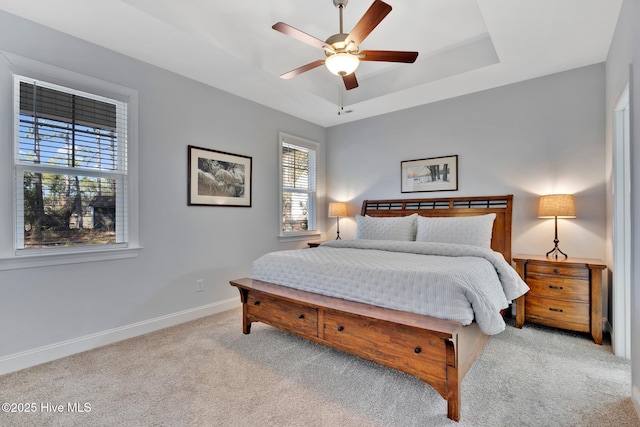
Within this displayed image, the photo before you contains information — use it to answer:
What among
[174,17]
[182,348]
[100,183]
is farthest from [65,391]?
[174,17]

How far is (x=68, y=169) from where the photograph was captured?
2529 millimetres

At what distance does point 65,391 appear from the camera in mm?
1987

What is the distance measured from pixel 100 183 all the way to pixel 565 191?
14.9 feet

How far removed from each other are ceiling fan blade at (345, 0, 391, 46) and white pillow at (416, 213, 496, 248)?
208cm

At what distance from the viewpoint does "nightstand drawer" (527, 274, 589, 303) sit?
273 cm

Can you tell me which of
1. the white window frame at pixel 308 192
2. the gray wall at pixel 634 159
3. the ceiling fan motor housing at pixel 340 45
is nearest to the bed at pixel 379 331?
the gray wall at pixel 634 159

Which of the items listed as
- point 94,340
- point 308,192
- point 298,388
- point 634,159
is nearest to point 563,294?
point 634,159

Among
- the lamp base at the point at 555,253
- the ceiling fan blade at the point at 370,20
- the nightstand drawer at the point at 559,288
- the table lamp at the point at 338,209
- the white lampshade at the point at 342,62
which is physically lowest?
the nightstand drawer at the point at 559,288

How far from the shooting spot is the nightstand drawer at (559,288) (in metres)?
2.73

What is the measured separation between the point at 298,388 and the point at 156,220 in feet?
7.01

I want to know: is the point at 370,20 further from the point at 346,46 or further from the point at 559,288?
A: the point at 559,288

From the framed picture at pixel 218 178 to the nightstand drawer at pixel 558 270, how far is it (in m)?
3.22

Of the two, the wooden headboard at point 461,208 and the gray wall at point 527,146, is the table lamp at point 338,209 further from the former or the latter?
the gray wall at point 527,146

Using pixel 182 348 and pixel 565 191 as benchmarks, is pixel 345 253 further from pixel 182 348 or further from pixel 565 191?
pixel 565 191
